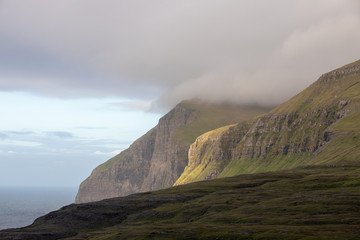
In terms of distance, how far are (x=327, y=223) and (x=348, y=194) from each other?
192 ft

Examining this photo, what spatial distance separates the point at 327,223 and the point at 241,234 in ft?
100

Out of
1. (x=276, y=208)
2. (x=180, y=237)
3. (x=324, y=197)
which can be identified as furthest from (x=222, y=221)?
(x=324, y=197)

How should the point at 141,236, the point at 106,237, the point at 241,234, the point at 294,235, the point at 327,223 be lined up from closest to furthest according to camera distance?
the point at 294,235
the point at 241,234
the point at 327,223
the point at 141,236
the point at 106,237

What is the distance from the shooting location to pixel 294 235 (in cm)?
11481

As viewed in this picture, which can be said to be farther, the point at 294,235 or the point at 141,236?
the point at 141,236

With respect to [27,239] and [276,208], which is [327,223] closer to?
[276,208]

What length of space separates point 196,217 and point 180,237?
5562cm

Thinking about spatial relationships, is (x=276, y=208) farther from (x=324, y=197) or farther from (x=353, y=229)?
(x=353, y=229)

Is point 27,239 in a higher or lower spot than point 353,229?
higher

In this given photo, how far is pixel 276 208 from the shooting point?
178375 millimetres

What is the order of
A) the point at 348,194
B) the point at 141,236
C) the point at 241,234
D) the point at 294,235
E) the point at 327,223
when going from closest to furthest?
the point at 294,235 < the point at 241,234 < the point at 327,223 < the point at 141,236 < the point at 348,194

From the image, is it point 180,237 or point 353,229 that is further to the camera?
point 180,237

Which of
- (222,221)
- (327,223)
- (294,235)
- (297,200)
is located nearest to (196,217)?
(222,221)

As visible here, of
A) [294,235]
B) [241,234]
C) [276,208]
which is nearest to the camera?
[294,235]
